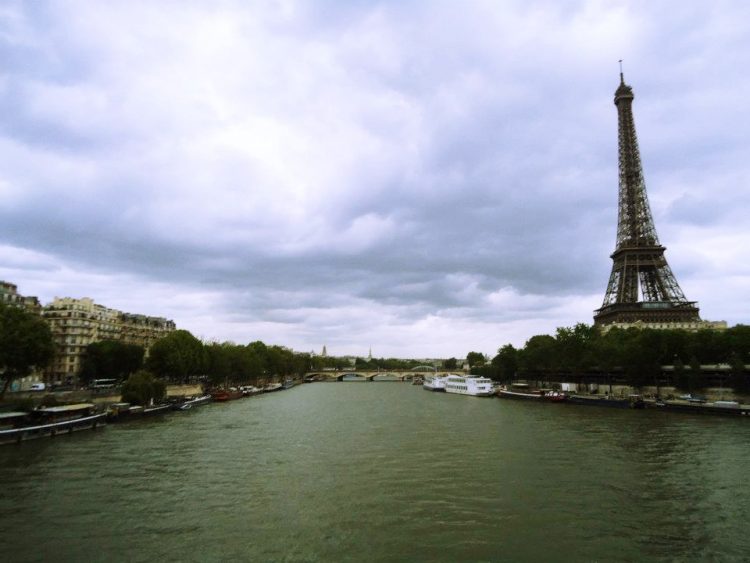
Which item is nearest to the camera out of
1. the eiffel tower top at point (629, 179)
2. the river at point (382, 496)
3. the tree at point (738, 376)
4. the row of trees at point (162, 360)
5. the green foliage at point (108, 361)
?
the river at point (382, 496)

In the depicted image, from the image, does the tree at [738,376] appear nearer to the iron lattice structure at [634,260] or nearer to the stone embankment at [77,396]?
the iron lattice structure at [634,260]

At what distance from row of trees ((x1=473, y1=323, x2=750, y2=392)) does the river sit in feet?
121

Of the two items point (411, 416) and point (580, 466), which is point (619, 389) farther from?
point (580, 466)

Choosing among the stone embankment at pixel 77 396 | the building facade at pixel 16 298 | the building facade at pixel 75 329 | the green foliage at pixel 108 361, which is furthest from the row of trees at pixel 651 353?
the building facade at pixel 16 298

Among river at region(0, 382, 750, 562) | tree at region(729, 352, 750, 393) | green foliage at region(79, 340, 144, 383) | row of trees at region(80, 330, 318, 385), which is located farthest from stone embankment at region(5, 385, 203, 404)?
tree at region(729, 352, 750, 393)

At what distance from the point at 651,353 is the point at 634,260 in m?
53.5

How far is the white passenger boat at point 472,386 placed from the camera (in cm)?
12137

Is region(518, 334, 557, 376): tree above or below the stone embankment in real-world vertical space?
above

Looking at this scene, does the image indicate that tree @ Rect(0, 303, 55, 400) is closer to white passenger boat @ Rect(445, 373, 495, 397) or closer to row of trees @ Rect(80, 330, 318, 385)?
row of trees @ Rect(80, 330, 318, 385)

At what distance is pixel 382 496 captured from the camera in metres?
28.8

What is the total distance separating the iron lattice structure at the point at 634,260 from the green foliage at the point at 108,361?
117056 mm

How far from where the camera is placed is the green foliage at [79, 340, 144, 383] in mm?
104375

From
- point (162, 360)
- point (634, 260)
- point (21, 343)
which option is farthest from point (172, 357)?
point (634, 260)

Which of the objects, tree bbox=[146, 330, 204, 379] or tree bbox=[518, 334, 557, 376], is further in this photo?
tree bbox=[518, 334, 557, 376]
